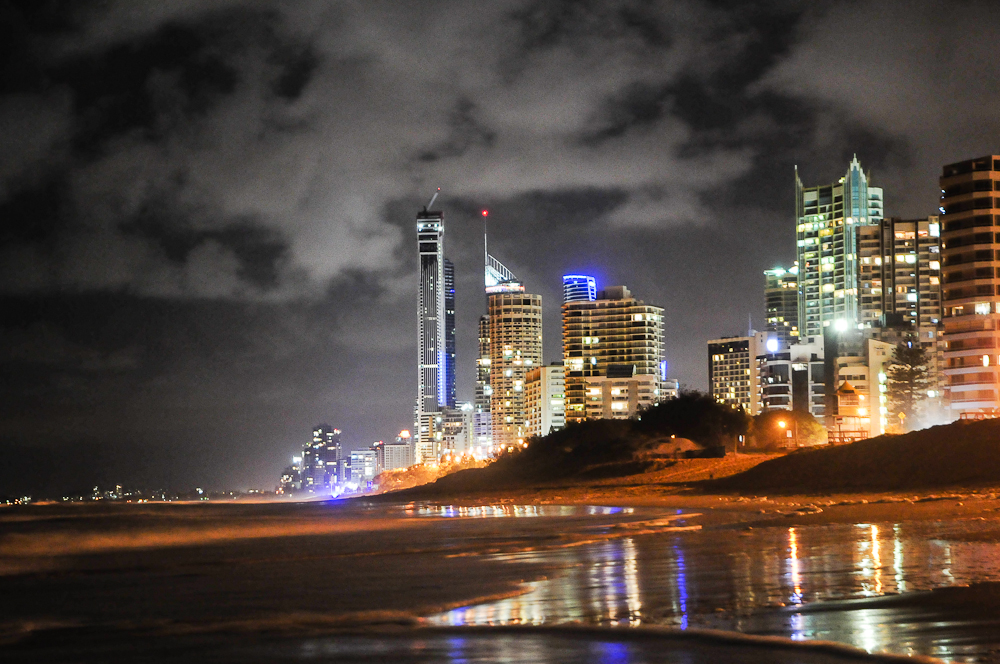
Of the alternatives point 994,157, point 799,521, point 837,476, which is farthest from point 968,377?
point 799,521

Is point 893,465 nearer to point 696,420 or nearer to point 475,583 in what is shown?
point 475,583

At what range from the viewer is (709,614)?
33.9 ft

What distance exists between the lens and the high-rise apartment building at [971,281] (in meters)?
101

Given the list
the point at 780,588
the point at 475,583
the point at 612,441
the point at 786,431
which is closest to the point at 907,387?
the point at 786,431

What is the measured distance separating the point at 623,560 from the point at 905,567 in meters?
5.05

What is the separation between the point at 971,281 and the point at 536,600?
108017mm

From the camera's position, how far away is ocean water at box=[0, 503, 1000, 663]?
29.0 feet

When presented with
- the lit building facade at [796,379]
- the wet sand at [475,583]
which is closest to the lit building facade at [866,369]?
the lit building facade at [796,379]

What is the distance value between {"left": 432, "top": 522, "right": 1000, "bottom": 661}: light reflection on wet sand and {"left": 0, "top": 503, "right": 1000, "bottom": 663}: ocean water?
4 centimetres

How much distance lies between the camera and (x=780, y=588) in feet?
40.1

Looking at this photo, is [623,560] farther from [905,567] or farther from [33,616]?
[33,616]

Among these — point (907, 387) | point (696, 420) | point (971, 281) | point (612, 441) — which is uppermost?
point (971, 281)

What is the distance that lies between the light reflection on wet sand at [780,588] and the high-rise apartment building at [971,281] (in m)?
91.3

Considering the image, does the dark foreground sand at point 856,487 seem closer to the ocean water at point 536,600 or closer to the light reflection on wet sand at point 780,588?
the ocean water at point 536,600
